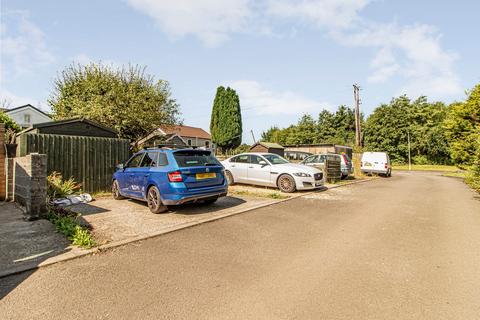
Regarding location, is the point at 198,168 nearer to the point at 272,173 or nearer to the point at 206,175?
the point at 206,175

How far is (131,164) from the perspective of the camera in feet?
27.1

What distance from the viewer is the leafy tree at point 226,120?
49719 millimetres

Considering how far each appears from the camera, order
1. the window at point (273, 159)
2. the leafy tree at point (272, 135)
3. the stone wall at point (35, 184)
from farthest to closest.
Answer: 1. the leafy tree at point (272, 135)
2. the window at point (273, 159)
3. the stone wall at point (35, 184)

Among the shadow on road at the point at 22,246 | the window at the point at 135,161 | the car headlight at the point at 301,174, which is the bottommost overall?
the shadow on road at the point at 22,246

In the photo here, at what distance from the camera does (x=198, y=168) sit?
689cm

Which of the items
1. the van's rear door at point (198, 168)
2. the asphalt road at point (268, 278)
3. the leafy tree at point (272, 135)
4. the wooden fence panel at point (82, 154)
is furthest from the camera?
the leafy tree at point (272, 135)

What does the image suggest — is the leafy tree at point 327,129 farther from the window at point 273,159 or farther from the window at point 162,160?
the window at point 162,160

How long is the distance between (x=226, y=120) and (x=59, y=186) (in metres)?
42.5

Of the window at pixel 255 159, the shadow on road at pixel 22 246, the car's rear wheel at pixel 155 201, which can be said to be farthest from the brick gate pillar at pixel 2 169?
the window at pixel 255 159

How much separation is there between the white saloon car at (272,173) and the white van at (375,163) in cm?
1191

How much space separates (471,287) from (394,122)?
165 ft

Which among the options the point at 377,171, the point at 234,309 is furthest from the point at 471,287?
the point at 377,171

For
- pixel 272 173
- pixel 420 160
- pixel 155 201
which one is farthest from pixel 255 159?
pixel 420 160

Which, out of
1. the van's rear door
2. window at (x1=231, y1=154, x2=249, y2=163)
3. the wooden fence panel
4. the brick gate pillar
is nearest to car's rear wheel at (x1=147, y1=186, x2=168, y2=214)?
the van's rear door
